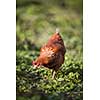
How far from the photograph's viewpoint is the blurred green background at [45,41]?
7.28ft

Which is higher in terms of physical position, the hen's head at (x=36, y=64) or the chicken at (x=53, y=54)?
the chicken at (x=53, y=54)

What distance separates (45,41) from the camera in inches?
88.7

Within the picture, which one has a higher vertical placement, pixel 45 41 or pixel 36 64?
pixel 45 41

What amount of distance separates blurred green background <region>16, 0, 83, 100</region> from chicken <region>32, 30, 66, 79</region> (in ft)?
0.10

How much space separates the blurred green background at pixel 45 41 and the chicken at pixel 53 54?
0.10 feet

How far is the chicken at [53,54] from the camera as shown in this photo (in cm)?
225

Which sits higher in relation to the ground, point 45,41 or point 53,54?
point 45,41

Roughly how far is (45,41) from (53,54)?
0.12 metres

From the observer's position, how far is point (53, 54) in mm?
2258

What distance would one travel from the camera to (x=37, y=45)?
2.24 m
